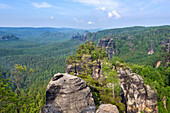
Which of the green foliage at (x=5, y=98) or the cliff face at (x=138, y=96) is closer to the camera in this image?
the green foliage at (x=5, y=98)

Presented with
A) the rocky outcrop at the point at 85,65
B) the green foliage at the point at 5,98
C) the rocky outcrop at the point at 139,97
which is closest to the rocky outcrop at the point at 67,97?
the green foliage at the point at 5,98

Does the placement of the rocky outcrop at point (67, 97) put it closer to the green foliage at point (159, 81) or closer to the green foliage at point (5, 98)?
the green foliage at point (5, 98)

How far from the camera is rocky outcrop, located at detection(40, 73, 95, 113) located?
1837 centimetres

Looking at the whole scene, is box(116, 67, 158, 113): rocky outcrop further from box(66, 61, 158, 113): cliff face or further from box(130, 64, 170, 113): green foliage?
box(130, 64, 170, 113): green foliage

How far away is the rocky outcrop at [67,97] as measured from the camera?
60.3 ft

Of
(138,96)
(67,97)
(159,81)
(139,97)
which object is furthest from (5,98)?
(159,81)

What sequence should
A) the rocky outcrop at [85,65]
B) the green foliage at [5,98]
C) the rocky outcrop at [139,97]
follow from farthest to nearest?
1. the rocky outcrop at [85,65]
2. the rocky outcrop at [139,97]
3. the green foliage at [5,98]

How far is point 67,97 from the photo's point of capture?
1884 cm

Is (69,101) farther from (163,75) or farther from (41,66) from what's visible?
(41,66)

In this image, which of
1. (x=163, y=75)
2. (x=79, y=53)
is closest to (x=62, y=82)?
(x=79, y=53)

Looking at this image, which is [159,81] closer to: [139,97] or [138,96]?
[139,97]

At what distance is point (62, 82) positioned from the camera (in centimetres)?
1920

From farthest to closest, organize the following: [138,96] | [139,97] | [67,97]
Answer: [138,96], [139,97], [67,97]

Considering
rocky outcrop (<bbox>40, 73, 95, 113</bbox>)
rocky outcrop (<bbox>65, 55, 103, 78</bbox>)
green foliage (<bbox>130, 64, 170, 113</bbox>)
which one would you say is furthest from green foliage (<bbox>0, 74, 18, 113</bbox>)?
green foliage (<bbox>130, 64, 170, 113</bbox>)
